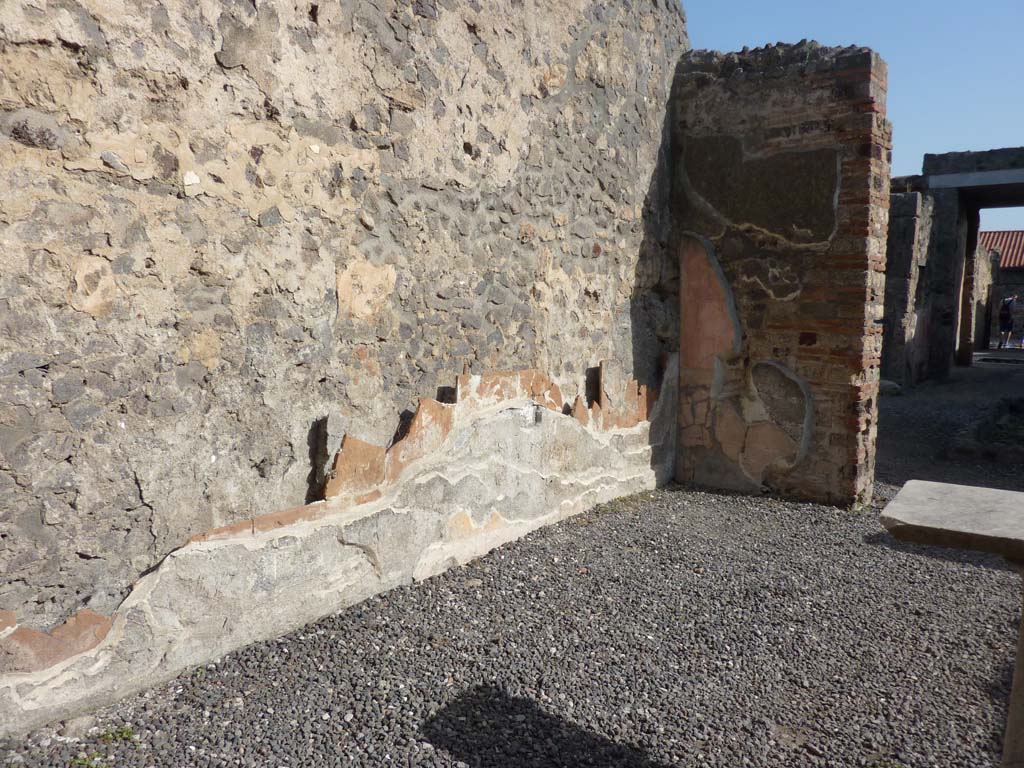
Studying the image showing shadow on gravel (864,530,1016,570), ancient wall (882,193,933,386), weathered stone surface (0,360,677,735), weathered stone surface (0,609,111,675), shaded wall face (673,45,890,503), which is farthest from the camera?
ancient wall (882,193,933,386)

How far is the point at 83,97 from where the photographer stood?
1937 millimetres

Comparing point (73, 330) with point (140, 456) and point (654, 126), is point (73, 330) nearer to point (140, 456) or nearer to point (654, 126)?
point (140, 456)

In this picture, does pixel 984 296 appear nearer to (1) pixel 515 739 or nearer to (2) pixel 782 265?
(2) pixel 782 265

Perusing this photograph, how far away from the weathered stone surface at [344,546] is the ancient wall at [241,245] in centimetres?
8

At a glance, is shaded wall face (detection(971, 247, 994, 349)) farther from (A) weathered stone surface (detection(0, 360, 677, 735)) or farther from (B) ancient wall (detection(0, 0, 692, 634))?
(B) ancient wall (detection(0, 0, 692, 634))

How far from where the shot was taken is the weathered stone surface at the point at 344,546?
198cm

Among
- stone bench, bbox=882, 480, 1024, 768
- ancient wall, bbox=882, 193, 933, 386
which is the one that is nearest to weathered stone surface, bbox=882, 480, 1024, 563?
stone bench, bbox=882, 480, 1024, 768

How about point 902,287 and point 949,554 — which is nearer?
point 949,554

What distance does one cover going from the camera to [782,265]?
4.32 m

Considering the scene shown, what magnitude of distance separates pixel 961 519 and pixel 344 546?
185cm

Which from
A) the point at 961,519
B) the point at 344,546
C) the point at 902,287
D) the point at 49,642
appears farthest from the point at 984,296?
the point at 49,642

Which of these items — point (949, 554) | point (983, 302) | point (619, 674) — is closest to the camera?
point (619, 674)

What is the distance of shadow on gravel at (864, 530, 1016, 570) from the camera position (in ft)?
11.2

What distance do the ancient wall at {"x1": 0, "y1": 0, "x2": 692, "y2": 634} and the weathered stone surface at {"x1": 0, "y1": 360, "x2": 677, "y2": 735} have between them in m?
0.08
